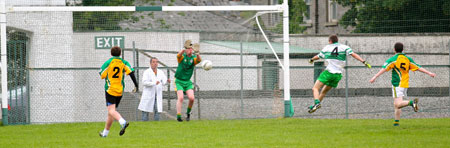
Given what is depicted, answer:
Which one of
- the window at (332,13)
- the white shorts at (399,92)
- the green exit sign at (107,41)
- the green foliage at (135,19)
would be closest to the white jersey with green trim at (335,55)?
the white shorts at (399,92)

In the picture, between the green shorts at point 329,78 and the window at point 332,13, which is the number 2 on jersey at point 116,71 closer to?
the green shorts at point 329,78

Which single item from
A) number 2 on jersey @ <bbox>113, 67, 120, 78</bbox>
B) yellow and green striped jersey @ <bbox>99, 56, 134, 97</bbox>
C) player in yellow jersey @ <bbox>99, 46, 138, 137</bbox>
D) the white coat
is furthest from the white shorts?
the white coat

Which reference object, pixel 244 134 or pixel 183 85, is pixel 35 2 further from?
pixel 244 134

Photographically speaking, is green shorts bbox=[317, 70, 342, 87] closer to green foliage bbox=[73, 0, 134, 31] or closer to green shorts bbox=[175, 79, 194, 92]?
green shorts bbox=[175, 79, 194, 92]

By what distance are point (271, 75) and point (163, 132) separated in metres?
6.45

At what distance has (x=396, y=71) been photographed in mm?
12859

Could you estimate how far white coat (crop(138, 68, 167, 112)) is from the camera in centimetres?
1578

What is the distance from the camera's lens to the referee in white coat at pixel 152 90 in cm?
1577

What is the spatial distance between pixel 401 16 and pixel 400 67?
13.8m

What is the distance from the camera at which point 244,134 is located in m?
Result: 11.8

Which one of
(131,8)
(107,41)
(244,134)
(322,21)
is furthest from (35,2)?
(322,21)

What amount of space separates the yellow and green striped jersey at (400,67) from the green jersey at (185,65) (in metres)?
4.49

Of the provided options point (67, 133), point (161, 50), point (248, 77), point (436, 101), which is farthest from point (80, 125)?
point (436, 101)

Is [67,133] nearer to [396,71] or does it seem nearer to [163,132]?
[163,132]
